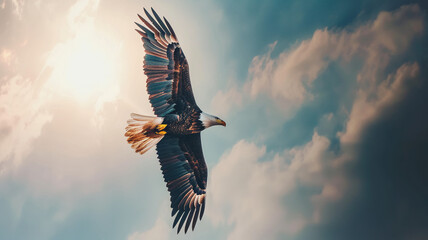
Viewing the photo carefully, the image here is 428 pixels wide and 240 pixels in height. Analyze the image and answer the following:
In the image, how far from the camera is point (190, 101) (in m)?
7.97

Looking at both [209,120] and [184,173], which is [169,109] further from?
[184,173]

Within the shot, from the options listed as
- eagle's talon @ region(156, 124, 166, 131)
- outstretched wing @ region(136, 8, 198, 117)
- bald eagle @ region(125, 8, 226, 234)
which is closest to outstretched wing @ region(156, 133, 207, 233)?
bald eagle @ region(125, 8, 226, 234)

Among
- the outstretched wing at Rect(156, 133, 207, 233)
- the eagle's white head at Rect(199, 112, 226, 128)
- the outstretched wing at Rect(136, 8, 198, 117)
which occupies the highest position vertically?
the outstretched wing at Rect(136, 8, 198, 117)

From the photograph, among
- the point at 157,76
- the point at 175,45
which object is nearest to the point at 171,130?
the point at 157,76

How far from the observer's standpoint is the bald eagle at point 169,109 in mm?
7688

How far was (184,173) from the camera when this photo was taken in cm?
864

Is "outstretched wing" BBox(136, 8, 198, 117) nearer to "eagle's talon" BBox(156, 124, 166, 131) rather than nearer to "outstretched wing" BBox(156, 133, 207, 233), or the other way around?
"eagle's talon" BBox(156, 124, 166, 131)

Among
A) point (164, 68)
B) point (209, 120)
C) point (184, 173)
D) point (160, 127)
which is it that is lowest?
point (184, 173)

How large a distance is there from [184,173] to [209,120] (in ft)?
5.90

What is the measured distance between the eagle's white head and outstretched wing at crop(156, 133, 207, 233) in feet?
2.55

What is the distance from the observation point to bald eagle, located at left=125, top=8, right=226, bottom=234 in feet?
25.2

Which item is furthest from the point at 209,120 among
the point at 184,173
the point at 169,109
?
the point at 184,173

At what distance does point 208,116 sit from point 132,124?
1.99m

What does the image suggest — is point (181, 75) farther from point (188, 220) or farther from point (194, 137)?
point (188, 220)
